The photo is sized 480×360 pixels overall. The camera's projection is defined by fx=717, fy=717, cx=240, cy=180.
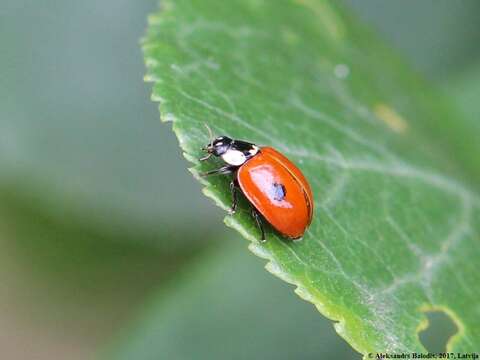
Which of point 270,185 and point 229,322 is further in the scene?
point 229,322

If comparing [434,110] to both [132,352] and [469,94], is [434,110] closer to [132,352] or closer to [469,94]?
[469,94]

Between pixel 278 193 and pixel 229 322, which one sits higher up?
pixel 229 322

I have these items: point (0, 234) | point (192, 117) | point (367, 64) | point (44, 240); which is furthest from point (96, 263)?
point (192, 117)

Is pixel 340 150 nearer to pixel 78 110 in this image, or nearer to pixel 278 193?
pixel 278 193

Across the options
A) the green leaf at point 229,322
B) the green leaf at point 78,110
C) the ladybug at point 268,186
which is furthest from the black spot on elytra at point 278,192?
the green leaf at point 78,110

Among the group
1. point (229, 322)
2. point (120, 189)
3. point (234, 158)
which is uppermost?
point (120, 189)

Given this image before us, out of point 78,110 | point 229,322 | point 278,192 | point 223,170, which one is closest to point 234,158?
point 223,170

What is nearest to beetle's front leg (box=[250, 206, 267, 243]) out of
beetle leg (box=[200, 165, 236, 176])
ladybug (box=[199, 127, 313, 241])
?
ladybug (box=[199, 127, 313, 241])

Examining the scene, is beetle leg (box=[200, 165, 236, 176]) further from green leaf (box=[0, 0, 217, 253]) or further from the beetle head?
green leaf (box=[0, 0, 217, 253])
